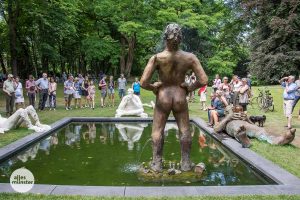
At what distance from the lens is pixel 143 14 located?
39.1 meters

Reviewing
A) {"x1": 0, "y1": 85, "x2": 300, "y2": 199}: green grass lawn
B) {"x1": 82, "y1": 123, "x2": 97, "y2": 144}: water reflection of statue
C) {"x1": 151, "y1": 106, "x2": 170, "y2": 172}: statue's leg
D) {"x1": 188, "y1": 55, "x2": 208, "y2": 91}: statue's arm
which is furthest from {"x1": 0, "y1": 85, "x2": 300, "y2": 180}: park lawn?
Answer: {"x1": 151, "y1": 106, "x2": 170, "y2": 172}: statue's leg

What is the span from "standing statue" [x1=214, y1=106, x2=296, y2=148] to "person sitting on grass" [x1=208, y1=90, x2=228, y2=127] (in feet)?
1.88

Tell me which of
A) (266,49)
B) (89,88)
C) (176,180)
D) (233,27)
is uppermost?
(233,27)

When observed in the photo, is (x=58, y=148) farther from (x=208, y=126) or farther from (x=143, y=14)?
(x=143, y=14)

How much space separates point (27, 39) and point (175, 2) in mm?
15968

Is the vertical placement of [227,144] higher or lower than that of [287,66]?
lower

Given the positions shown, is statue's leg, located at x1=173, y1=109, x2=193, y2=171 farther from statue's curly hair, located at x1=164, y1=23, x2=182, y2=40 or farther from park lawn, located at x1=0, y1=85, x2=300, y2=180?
park lawn, located at x1=0, y1=85, x2=300, y2=180

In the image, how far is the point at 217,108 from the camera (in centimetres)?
1414

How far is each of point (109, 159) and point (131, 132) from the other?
4.55 meters

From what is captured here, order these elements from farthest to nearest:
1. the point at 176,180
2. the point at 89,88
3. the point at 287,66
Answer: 1. the point at 287,66
2. the point at 89,88
3. the point at 176,180

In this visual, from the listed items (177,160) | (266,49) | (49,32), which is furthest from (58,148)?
(266,49)

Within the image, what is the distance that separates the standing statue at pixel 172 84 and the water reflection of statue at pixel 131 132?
117 inches

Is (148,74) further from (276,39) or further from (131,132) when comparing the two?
(276,39)

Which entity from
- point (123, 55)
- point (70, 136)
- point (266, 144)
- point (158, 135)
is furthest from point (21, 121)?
point (123, 55)
